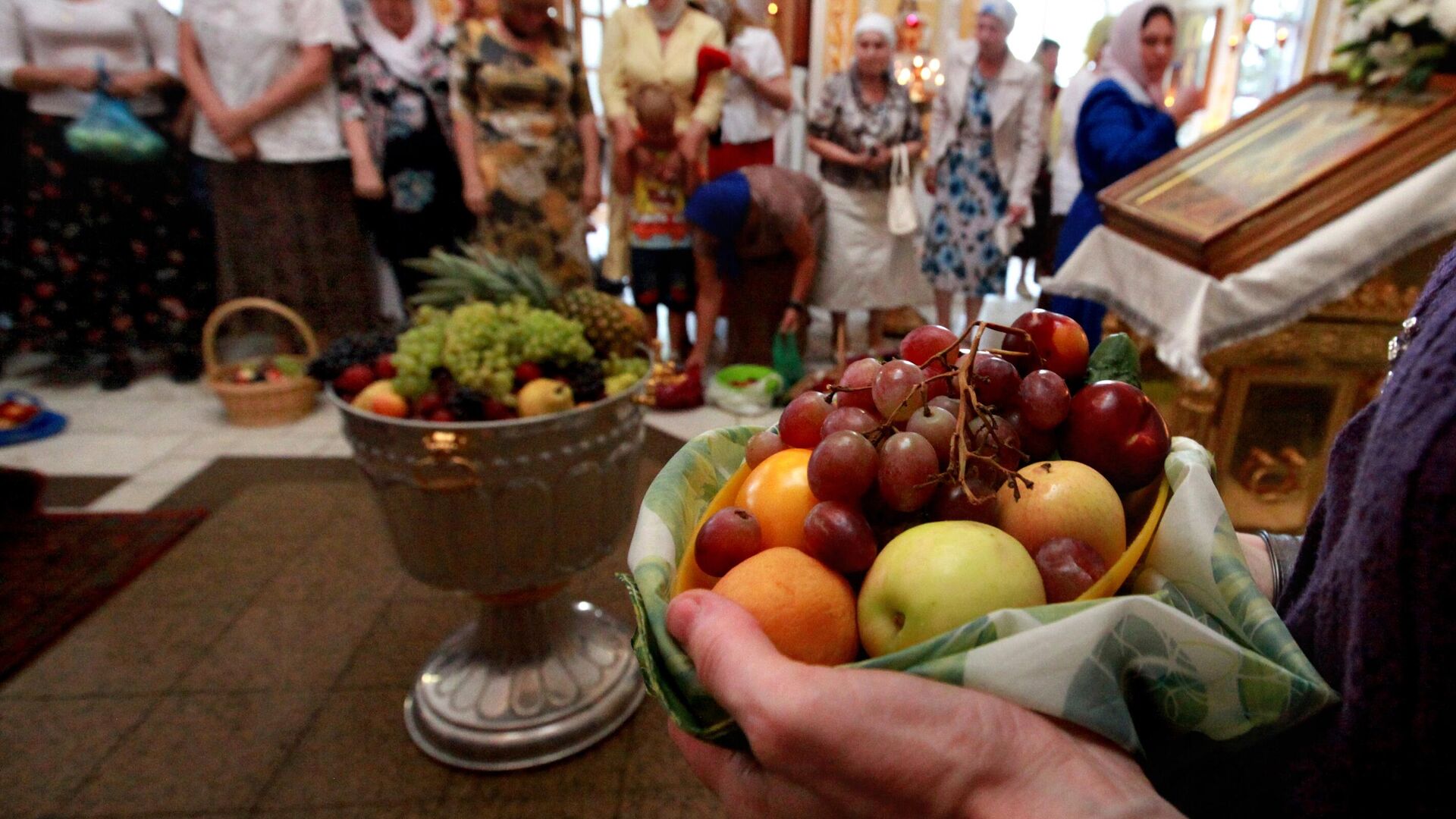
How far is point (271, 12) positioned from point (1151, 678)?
3.81 metres

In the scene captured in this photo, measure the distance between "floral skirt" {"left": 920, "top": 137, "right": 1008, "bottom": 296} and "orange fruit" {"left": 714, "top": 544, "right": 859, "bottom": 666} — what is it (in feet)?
11.8

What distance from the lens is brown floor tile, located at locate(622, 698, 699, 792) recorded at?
1582mm

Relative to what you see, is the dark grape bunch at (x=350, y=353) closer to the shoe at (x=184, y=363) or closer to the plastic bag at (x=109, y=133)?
the plastic bag at (x=109, y=133)

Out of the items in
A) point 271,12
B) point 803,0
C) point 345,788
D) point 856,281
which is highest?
point 803,0

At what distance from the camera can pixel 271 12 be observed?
316cm

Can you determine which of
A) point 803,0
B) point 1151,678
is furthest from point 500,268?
point 803,0

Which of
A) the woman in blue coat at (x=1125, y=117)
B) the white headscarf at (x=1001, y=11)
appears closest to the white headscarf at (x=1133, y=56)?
the woman in blue coat at (x=1125, y=117)

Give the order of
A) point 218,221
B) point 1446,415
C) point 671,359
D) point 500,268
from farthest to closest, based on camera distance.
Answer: point 671,359, point 218,221, point 500,268, point 1446,415

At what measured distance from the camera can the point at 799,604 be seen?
56 cm

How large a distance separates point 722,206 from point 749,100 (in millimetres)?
763

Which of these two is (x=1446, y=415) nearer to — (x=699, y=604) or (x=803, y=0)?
(x=699, y=604)

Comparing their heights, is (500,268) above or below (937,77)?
below

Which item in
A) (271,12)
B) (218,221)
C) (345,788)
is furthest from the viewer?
(218,221)

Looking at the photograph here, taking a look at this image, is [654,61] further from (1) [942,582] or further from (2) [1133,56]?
(1) [942,582]
